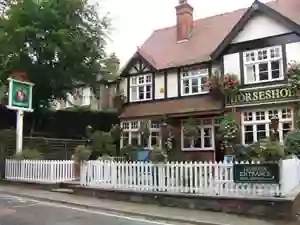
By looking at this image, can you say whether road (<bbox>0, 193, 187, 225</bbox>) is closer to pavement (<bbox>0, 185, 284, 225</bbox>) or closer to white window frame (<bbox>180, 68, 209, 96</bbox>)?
Answer: pavement (<bbox>0, 185, 284, 225</bbox>)

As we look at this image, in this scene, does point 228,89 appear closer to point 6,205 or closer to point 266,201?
point 266,201

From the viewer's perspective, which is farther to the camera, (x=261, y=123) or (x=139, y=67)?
(x=139, y=67)

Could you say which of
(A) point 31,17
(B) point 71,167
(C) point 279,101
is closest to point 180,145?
(C) point 279,101

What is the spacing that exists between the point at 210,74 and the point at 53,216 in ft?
42.2

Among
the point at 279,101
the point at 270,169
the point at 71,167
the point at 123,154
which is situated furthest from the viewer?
the point at 123,154

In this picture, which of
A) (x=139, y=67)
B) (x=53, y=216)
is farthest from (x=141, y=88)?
(x=53, y=216)

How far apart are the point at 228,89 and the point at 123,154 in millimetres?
6509

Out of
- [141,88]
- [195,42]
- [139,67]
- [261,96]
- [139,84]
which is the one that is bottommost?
[261,96]

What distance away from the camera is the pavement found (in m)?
10.2

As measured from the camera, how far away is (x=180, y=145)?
21891mm

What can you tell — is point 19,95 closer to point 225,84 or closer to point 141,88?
point 141,88

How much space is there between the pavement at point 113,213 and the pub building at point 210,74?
8.54 metres

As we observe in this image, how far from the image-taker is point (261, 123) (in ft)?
62.0

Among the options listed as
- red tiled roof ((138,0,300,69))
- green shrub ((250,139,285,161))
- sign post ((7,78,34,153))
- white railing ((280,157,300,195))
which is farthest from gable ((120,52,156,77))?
green shrub ((250,139,285,161))
